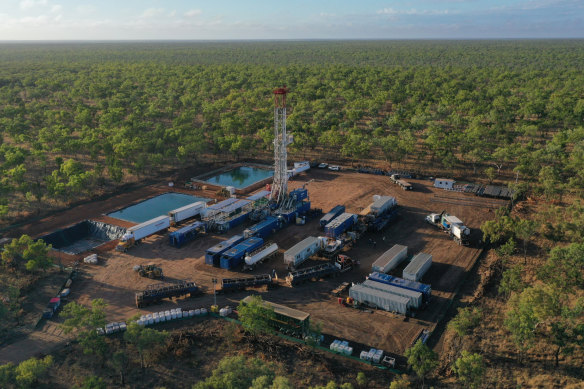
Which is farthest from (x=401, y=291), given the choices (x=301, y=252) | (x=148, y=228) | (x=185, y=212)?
(x=148, y=228)

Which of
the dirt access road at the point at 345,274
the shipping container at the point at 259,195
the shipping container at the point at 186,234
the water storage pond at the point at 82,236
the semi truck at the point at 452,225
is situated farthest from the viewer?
the shipping container at the point at 259,195

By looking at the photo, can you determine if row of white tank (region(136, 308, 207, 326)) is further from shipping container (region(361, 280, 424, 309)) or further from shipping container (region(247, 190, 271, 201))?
shipping container (region(247, 190, 271, 201))

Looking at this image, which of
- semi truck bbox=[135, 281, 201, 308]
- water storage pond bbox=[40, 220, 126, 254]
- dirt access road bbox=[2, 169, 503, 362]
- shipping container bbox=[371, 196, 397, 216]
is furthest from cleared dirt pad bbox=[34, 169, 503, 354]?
water storage pond bbox=[40, 220, 126, 254]

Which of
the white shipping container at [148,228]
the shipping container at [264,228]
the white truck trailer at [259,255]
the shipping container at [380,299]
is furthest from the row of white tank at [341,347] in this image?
the white shipping container at [148,228]

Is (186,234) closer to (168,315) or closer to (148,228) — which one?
(148,228)

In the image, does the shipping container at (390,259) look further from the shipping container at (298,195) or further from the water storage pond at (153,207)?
the water storage pond at (153,207)

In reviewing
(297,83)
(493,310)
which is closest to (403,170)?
(493,310)
